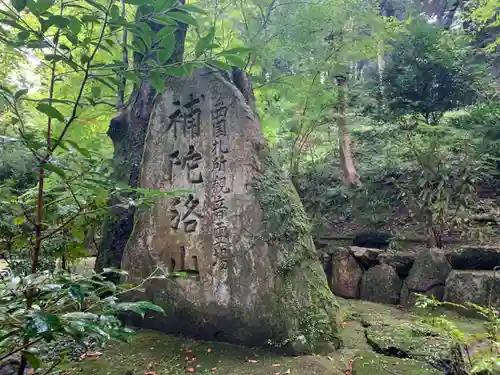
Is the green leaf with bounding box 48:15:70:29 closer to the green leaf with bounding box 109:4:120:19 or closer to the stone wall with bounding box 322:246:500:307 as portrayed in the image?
the green leaf with bounding box 109:4:120:19

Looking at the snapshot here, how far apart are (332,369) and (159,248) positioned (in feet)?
6.79

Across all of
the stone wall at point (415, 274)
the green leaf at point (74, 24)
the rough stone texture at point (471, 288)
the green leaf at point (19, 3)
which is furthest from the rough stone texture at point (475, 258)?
the green leaf at point (19, 3)

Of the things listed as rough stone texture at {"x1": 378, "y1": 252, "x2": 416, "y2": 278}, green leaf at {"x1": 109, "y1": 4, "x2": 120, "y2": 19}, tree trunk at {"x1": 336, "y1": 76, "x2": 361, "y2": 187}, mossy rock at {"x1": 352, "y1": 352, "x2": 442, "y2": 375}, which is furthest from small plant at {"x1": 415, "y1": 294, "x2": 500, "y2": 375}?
tree trunk at {"x1": 336, "y1": 76, "x2": 361, "y2": 187}

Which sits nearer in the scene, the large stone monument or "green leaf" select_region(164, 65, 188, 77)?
"green leaf" select_region(164, 65, 188, 77)

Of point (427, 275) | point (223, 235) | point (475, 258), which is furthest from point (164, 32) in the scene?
point (475, 258)

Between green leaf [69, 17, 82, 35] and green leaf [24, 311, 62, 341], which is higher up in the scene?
green leaf [69, 17, 82, 35]

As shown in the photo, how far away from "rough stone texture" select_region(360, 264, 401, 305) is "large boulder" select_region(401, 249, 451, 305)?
134 mm

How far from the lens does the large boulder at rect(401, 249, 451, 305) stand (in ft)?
17.4

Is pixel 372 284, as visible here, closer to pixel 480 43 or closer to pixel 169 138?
pixel 169 138

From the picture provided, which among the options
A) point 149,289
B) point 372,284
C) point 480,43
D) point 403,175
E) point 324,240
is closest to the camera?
point 149,289

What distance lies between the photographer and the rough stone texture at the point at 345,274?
19.6 ft

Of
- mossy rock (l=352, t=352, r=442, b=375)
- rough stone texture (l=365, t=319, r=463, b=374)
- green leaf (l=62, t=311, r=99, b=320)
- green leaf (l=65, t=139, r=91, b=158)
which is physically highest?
green leaf (l=65, t=139, r=91, b=158)

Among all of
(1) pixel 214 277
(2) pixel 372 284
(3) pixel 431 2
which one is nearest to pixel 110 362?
(1) pixel 214 277

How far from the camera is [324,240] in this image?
289 inches
